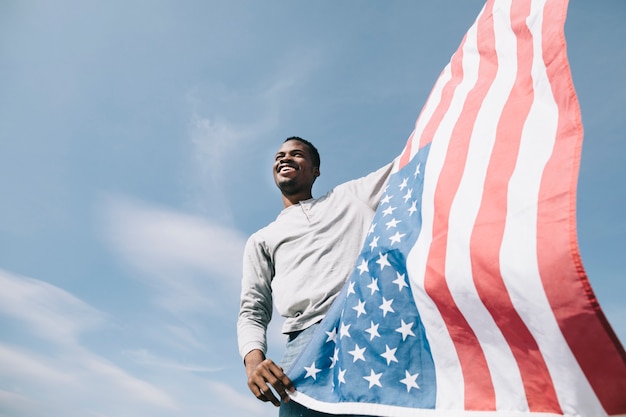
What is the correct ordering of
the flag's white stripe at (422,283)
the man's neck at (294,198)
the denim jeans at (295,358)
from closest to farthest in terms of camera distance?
the flag's white stripe at (422,283), the denim jeans at (295,358), the man's neck at (294,198)

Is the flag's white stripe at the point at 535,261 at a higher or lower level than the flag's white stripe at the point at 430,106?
lower

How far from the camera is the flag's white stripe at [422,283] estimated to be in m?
2.24

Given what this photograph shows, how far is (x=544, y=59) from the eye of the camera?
2.47 m

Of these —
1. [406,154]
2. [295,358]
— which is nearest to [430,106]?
[406,154]

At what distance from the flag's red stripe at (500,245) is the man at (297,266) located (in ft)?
3.70

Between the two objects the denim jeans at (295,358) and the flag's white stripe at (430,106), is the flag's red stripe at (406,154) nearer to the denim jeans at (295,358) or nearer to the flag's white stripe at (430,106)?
the flag's white stripe at (430,106)

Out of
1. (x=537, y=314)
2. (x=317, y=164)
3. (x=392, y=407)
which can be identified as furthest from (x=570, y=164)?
(x=317, y=164)

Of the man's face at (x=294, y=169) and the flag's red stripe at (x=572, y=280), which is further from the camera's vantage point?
the man's face at (x=294, y=169)

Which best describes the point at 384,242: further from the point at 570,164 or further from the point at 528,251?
the point at 570,164

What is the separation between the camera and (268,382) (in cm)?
279

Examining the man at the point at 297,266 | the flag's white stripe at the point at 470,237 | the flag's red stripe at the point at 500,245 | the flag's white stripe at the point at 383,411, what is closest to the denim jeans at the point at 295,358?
the man at the point at 297,266

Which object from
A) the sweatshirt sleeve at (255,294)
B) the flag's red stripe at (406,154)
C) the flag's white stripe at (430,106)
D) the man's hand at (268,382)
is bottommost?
the man's hand at (268,382)

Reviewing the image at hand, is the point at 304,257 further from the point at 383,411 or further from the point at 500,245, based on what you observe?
the point at 500,245

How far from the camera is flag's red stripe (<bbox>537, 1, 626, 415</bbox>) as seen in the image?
1.64 metres
